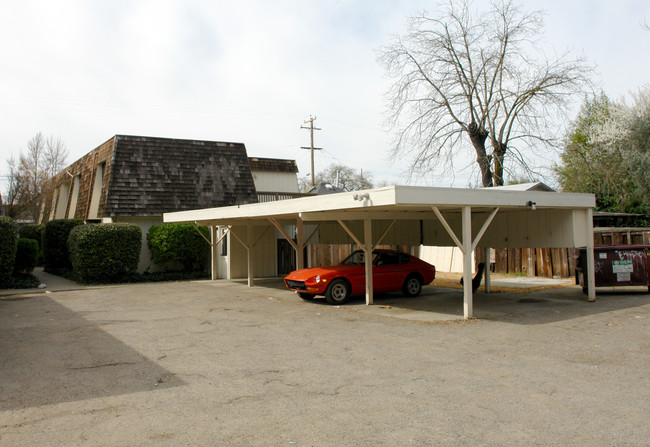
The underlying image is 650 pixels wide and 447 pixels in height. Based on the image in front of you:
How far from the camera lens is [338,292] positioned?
1338cm

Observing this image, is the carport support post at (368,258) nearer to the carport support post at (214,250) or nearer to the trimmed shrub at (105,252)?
the carport support post at (214,250)

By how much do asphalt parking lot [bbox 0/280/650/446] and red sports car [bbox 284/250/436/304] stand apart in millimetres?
1209

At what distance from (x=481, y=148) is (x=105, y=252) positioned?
20.3 metres

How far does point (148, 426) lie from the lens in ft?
15.4

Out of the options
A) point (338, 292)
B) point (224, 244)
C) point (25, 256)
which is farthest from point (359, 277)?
point (25, 256)

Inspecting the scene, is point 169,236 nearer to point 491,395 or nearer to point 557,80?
point 491,395

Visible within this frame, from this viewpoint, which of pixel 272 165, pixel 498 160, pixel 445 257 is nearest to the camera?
pixel 445 257

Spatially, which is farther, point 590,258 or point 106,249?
point 106,249

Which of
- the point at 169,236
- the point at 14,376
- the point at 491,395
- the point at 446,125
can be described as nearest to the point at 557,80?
the point at 446,125

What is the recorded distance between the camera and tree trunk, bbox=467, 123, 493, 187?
2759 centimetres

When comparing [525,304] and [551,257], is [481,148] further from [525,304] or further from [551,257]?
[525,304]

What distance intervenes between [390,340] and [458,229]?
24.4 ft

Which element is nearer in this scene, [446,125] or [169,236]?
[169,236]

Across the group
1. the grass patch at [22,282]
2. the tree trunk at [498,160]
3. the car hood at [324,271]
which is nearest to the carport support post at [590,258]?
the car hood at [324,271]
